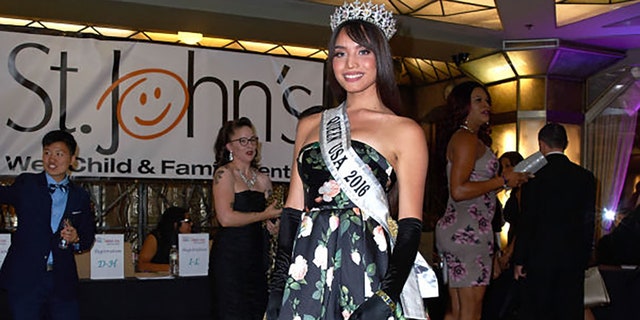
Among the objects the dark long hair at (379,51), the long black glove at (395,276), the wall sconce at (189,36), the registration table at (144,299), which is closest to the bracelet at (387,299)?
the long black glove at (395,276)

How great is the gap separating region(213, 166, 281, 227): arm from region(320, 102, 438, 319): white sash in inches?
69.8

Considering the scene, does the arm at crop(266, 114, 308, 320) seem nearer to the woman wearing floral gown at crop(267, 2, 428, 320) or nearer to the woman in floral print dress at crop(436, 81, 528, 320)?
the woman wearing floral gown at crop(267, 2, 428, 320)

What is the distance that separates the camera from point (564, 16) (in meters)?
7.94

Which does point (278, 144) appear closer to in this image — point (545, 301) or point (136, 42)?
point (136, 42)

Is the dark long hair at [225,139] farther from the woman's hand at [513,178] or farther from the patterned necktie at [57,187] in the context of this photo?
the woman's hand at [513,178]

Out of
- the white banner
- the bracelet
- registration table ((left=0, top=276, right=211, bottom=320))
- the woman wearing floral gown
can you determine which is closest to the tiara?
the woman wearing floral gown

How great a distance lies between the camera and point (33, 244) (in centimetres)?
324

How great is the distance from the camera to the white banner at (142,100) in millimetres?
4844

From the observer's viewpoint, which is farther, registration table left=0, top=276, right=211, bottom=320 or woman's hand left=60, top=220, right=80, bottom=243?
registration table left=0, top=276, right=211, bottom=320

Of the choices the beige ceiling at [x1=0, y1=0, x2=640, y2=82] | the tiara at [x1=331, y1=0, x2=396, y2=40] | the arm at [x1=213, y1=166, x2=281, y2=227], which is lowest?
the arm at [x1=213, y1=166, x2=281, y2=227]

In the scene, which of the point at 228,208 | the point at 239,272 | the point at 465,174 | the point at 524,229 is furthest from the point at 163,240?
the point at 465,174

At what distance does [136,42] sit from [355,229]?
3.79 metres

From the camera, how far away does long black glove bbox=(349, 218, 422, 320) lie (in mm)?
1656

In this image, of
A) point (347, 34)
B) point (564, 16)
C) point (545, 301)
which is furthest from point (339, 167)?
point (564, 16)
